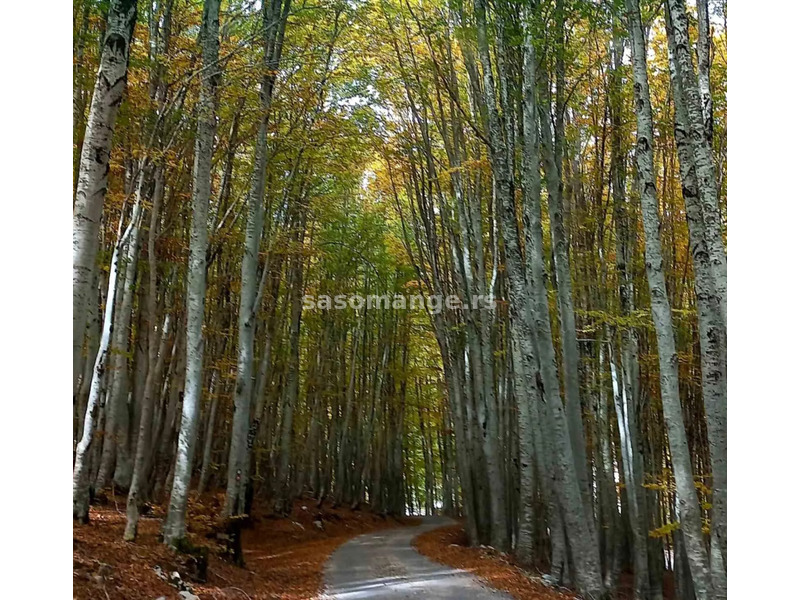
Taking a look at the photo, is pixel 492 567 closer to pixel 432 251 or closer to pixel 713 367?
pixel 713 367

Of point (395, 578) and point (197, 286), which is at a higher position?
point (197, 286)

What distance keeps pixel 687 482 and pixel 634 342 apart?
3019 millimetres

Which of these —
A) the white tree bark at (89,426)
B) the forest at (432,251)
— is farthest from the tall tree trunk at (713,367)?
the white tree bark at (89,426)

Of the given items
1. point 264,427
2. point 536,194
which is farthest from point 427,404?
point 536,194

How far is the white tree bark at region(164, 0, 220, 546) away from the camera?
4.61 metres

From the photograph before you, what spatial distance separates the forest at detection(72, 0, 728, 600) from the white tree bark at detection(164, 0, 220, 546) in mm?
21

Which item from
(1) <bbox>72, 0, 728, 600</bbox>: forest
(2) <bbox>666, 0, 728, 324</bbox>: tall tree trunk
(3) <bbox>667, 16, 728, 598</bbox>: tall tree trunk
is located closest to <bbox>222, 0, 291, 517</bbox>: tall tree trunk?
(1) <bbox>72, 0, 728, 600</bbox>: forest

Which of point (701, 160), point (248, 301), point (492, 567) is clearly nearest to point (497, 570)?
point (492, 567)

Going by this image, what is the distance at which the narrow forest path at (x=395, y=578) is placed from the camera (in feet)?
15.4

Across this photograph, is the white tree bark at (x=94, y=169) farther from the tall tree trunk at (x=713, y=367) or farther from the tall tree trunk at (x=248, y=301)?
the tall tree trunk at (x=713, y=367)

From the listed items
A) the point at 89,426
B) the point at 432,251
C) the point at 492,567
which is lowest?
the point at 492,567

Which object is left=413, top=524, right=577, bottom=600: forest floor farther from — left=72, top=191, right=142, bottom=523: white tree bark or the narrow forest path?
left=72, top=191, right=142, bottom=523: white tree bark

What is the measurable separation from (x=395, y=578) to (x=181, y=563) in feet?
5.73

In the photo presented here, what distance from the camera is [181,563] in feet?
14.5
